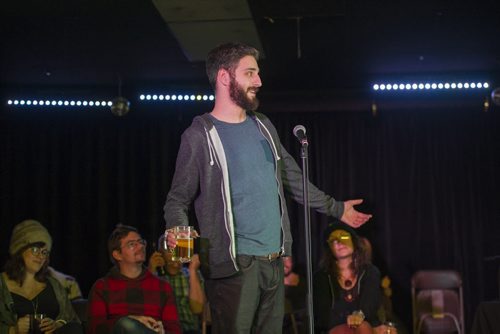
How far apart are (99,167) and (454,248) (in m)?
3.97

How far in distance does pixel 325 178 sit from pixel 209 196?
4956mm

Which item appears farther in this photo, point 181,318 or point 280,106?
point 280,106

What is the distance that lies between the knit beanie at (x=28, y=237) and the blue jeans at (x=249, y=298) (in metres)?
2.81

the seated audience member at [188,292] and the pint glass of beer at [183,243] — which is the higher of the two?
the pint glass of beer at [183,243]

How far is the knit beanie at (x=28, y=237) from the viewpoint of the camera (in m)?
4.75

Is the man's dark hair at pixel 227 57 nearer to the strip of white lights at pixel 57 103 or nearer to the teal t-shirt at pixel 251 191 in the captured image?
the teal t-shirt at pixel 251 191

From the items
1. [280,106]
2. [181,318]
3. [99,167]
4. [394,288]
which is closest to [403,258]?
[394,288]

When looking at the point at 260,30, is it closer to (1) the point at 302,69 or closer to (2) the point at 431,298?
(1) the point at 302,69

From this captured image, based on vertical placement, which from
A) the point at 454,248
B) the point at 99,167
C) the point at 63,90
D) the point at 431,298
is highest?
the point at 63,90

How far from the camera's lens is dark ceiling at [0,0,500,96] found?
15.9 ft

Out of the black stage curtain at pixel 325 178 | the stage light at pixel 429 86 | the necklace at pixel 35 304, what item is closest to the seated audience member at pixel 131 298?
the necklace at pixel 35 304

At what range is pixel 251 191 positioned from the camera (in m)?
2.28

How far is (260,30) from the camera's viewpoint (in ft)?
17.2

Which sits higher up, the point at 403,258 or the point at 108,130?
the point at 108,130
